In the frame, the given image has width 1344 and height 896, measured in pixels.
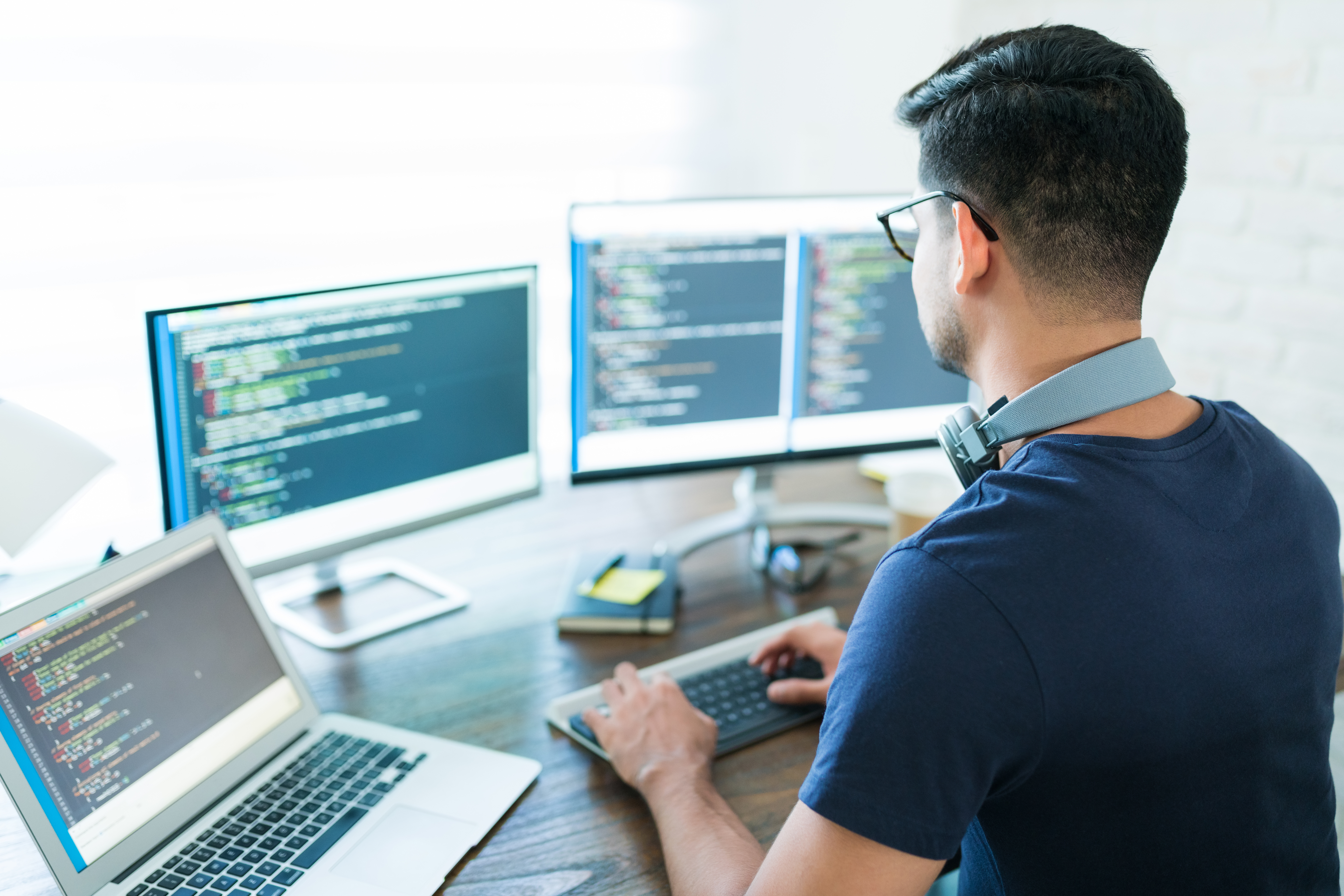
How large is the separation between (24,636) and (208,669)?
177 mm

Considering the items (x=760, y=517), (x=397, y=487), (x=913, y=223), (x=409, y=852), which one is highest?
(x=913, y=223)

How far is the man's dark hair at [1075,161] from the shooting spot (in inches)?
32.4

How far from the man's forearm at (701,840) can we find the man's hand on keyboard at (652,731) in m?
0.02

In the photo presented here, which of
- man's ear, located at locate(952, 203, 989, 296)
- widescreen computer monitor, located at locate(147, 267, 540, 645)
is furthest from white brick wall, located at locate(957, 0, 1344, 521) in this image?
widescreen computer monitor, located at locate(147, 267, 540, 645)

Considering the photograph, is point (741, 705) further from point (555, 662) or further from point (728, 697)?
point (555, 662)

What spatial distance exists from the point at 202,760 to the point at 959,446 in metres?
0.78

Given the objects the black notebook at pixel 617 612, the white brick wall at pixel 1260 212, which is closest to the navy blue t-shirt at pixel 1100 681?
the black notebook at pixel 617 612

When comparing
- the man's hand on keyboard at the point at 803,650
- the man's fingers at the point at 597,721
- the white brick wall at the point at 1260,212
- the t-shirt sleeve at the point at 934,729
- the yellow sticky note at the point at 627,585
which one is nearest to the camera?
the t-shirt sleeve at the point at 934,729

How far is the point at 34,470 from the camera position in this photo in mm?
882

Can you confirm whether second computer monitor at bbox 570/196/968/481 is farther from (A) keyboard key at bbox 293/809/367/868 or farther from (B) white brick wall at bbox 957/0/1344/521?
(A) keyboard key at bbox 293/809/367/868

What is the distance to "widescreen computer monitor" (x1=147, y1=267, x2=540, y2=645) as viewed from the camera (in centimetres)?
111

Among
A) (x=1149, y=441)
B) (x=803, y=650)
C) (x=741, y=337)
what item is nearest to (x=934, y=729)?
(x=1149, y=441)

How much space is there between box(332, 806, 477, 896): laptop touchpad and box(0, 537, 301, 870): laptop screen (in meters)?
0.17

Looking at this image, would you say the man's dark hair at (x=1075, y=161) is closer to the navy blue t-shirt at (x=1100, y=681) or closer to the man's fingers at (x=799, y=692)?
the navy blue t-shirt at (x=1100, y=681)
